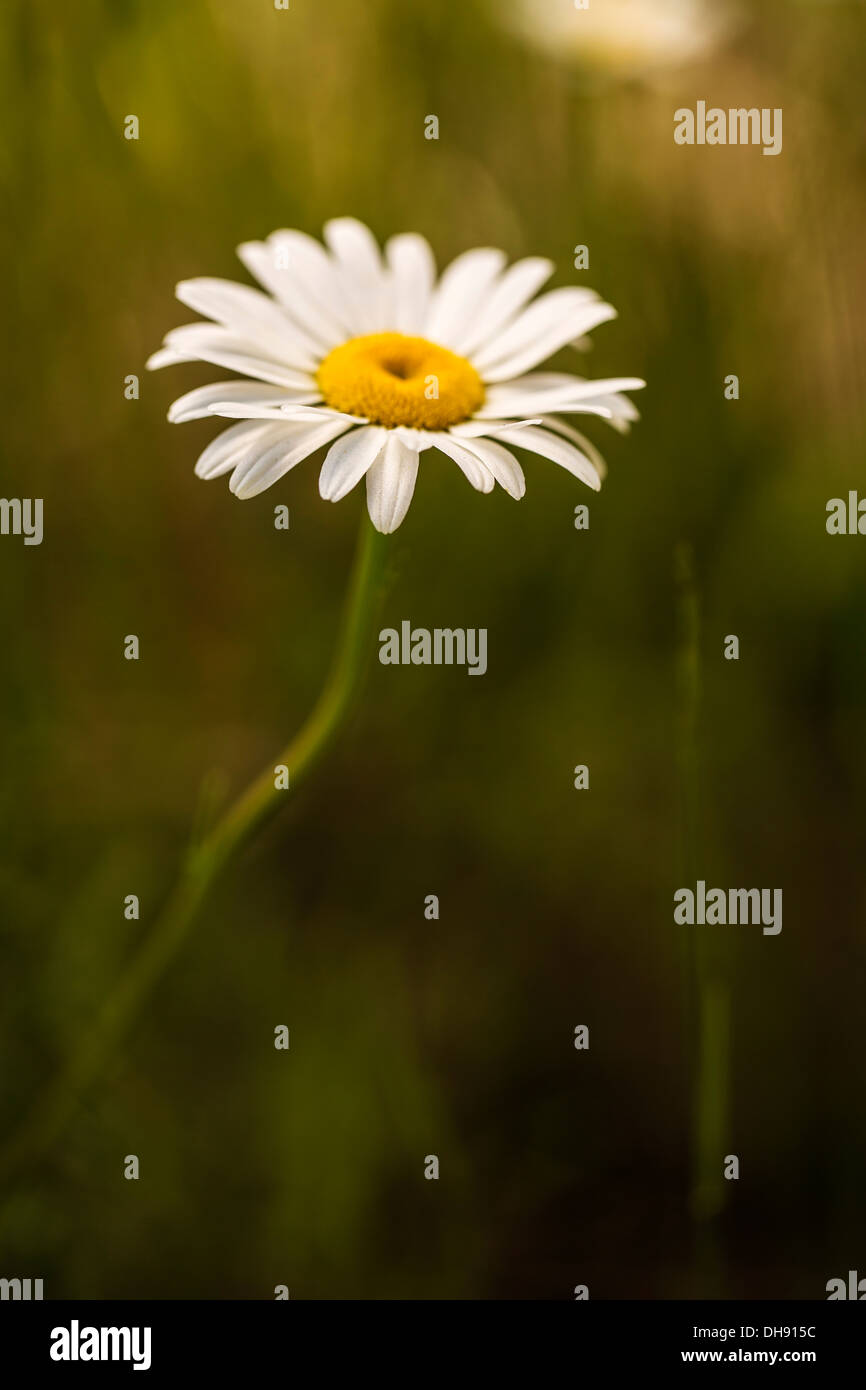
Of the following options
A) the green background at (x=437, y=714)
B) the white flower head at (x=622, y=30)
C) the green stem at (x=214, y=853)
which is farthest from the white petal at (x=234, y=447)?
the white flower head at (x=622, y=30)

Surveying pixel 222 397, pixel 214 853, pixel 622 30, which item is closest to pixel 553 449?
pixel 222 397

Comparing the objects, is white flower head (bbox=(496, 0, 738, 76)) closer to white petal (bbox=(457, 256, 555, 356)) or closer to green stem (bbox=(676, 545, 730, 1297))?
white petal (bbox=(457, 256, 555, 356))

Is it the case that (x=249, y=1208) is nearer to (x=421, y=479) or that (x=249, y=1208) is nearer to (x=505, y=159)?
(x=421, y=479)

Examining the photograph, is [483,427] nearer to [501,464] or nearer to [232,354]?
[501,464]

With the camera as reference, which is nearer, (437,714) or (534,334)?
(534,334)

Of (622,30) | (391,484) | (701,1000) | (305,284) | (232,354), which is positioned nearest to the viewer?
(391,484)

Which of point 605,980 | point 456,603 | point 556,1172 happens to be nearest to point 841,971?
point 605,980
